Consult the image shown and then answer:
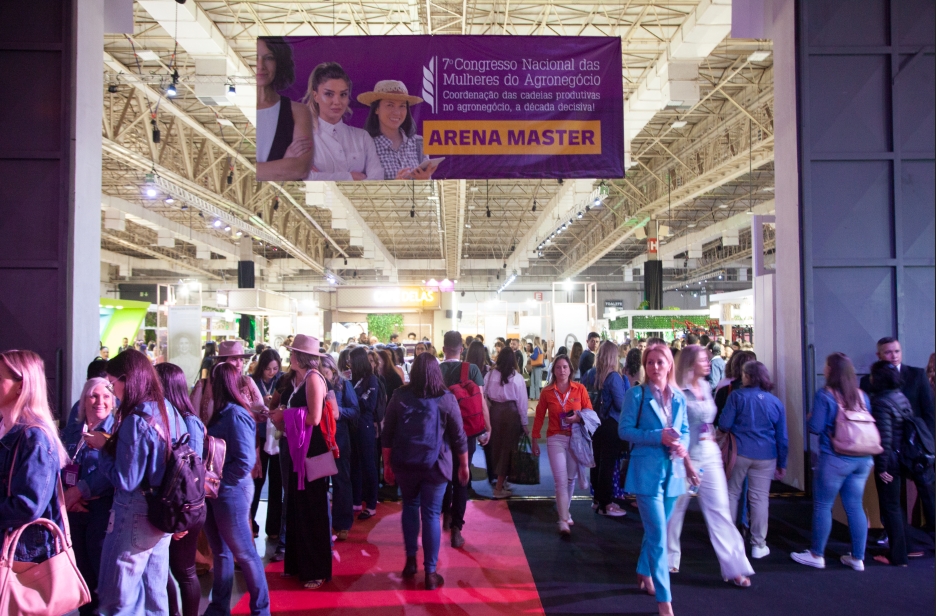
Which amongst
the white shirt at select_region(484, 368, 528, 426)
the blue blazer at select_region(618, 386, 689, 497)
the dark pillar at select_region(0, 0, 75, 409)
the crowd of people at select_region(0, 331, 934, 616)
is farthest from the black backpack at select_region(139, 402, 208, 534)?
the white shirt at select_region(484, 368, 528, 426)

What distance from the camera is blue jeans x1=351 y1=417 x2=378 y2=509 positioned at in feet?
16.9

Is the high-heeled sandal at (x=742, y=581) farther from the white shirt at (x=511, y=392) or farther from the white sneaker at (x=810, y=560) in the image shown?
the white shirt at (x=511, y=392)

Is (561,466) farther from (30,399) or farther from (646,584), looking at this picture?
(30,399)

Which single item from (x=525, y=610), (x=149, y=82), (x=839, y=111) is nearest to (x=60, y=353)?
(x=525, y=610)

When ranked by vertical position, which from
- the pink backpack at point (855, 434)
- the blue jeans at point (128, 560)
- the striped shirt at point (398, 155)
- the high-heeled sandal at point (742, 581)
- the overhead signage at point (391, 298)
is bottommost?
the high-heeled sandal at point (742, 581)

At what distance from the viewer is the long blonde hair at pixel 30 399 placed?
2.39 metres

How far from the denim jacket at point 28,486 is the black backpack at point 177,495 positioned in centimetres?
34

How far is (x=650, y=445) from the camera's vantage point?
3.41 metres

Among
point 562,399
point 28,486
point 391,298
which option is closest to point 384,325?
point 391,298

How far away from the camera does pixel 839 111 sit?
5070mm

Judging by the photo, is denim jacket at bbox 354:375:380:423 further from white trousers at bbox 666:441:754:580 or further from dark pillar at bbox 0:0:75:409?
white trousers at bbox 666:441:754:580

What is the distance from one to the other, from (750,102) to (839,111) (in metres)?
7.55

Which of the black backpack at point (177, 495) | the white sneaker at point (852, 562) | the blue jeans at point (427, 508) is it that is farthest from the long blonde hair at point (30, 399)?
the white sneaker at point (852, 562)

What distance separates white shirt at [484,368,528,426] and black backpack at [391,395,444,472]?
180 cm
